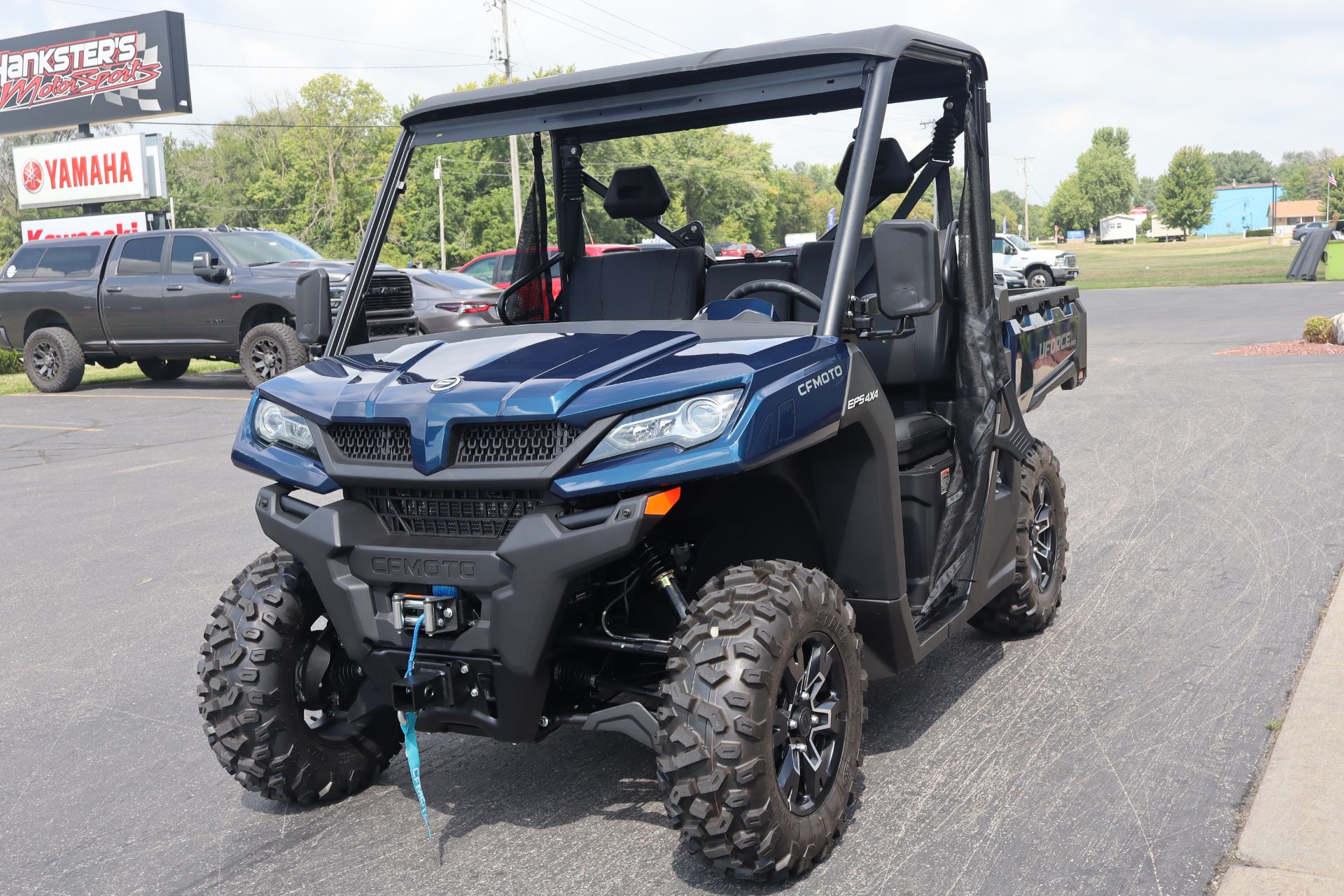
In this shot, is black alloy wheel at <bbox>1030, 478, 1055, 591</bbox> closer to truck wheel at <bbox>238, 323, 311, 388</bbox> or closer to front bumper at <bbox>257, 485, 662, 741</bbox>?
front bumper at <bbox>257, 485, 662, 741</bbox>

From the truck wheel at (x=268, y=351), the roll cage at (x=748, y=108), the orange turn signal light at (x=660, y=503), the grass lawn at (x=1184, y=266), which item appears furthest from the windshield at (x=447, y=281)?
the grass lawn at (x=1184, y=266)

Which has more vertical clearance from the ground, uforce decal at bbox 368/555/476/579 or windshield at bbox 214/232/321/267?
windshield at bbox 214/232/321/267

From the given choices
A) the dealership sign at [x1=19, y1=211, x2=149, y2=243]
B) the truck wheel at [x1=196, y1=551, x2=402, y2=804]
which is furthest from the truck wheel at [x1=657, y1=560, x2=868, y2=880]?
the dealership sign at [x1=19, y1=211, x2=149, y2=243]

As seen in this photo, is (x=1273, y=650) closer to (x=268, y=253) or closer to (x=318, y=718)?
(x=318, y=718)

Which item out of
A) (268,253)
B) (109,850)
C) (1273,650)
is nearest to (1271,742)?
(1273,650)

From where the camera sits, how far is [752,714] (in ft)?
10.3

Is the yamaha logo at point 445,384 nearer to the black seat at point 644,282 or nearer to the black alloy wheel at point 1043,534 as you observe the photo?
the black seat at point 644,282

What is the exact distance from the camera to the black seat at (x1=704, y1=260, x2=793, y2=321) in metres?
4.72

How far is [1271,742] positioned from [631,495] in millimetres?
2444

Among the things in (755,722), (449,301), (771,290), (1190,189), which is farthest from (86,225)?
(1190,189)

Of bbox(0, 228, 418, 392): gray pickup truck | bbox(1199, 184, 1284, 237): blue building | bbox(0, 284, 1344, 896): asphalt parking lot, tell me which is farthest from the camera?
bbox(1199, 184, 1284, 237): blue building

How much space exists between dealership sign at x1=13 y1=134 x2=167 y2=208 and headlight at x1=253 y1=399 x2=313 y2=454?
28456mm

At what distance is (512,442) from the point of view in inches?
129

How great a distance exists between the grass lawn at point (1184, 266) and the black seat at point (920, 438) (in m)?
36.5
